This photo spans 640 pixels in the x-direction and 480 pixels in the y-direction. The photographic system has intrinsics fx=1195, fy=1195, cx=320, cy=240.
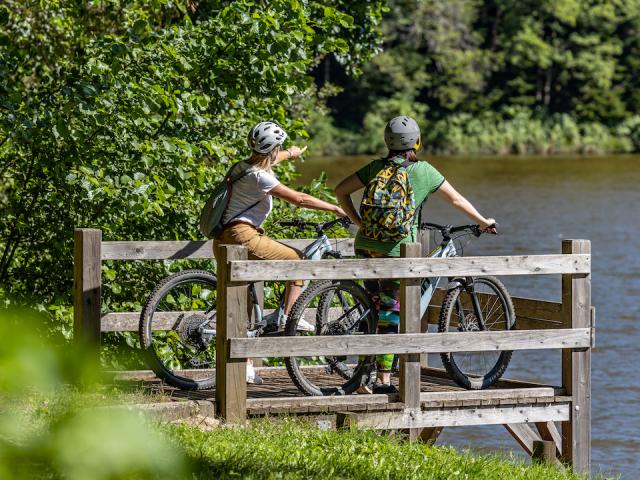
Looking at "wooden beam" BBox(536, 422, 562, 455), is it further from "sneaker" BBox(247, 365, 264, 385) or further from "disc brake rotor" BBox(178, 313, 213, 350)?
"disc brake rotor" BBox(178, 313, 213, 350)

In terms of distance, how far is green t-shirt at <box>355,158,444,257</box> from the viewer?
653cm

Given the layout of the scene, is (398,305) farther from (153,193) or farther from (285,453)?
(153,193)

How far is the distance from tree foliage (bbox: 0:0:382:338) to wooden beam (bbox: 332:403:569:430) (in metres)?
2.37

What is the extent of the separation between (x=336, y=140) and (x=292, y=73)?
54.7 metres

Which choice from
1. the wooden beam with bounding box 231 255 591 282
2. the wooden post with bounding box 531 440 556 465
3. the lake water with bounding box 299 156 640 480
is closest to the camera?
the wooden beam with bounding box 231 255 591 282

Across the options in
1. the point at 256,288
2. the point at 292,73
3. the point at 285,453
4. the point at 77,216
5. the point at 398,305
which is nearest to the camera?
the point at 285,453

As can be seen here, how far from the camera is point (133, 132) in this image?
8883mm

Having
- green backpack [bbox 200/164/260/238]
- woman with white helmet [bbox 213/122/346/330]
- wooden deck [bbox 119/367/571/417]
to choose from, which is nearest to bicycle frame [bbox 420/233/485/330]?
wooden deck [bbox 119/367/571/417]

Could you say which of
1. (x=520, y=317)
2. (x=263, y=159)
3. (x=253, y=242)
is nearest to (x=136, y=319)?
(x=253, y=242)

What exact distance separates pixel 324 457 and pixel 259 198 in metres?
1.55

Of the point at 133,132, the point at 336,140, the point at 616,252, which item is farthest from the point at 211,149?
the point at 336,140

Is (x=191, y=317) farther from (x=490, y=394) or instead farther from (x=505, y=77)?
(x=505, y=77)

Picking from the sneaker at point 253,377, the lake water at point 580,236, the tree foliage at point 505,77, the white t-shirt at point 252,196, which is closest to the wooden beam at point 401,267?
the white t-shirt at point 252,196

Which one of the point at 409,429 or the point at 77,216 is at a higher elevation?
the point at 77,216
